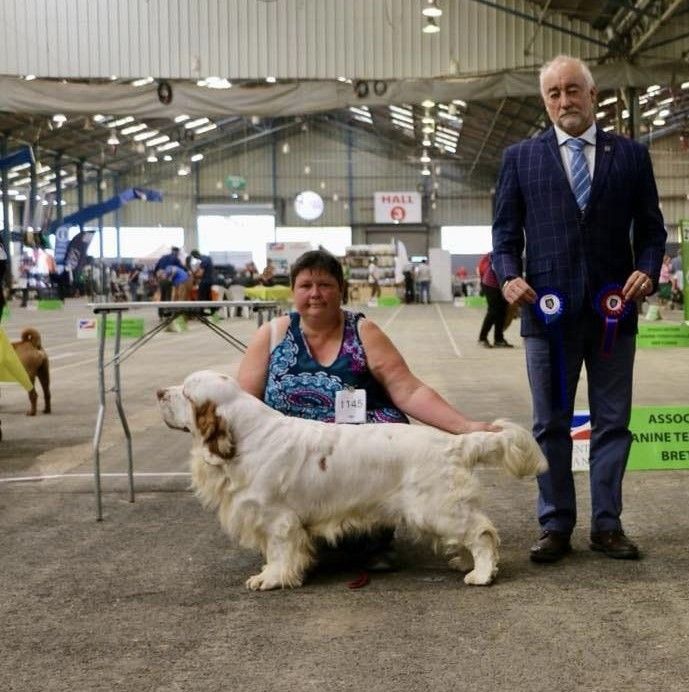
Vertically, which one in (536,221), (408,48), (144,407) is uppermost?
(408,48)

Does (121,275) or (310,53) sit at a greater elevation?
(310,53)

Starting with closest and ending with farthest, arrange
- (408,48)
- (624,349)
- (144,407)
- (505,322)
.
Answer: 1. (624,349)
2. (144,407)
3. (505,322)
4. (408,48)

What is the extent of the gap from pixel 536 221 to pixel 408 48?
12.8 m

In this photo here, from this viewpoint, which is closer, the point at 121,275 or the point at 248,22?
the point at 248,22

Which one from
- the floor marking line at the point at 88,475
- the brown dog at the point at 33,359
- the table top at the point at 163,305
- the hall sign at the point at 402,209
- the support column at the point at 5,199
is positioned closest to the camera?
the table top at the point at 163,305

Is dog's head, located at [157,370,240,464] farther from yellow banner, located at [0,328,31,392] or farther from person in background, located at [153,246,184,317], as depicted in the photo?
person in background, located at [153,246,184,317]

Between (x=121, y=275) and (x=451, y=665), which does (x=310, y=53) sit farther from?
(x=121, y=275)

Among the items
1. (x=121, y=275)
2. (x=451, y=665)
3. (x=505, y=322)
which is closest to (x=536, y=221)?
(x=451, y=665)

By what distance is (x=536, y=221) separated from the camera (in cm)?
308

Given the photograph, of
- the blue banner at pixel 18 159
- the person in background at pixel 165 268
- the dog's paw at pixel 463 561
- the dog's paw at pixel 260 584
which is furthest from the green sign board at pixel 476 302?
the dog's paw at pixel 260 584

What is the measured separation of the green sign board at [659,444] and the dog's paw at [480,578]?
5.95 feet

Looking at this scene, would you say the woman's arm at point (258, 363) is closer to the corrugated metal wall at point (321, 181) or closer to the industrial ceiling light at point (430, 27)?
the industrial ceiling light at point (430, 27)

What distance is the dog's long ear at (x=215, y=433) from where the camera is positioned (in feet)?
9.27

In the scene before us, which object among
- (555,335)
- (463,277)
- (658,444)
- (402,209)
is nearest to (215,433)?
(555,335)
